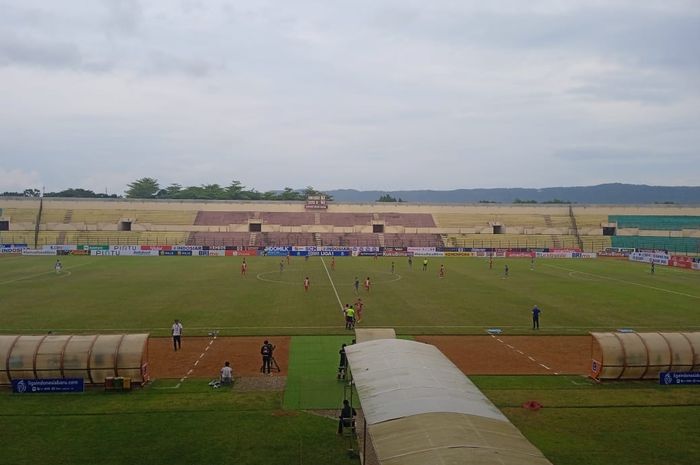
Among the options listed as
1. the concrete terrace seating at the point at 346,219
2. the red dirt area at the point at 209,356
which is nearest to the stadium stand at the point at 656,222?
the concrete terrace seating at the point at 346,219

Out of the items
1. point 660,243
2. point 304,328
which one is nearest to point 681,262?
point 660,243

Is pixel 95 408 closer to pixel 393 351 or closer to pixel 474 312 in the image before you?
pixel 393 351

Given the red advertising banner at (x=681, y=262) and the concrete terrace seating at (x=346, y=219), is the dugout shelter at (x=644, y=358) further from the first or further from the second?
the concrete terrace seating at (x=346, y=219)

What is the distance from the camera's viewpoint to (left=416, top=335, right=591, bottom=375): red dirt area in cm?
2342

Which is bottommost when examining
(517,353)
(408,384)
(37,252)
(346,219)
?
(517,353)

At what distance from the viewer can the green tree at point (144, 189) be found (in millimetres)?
173500

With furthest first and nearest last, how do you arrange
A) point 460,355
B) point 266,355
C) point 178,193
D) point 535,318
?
point 178,193, point 535,318, point 460,355, point 266,355

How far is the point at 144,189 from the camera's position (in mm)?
174750

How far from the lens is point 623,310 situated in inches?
1483

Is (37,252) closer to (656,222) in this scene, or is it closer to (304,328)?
(304,328)

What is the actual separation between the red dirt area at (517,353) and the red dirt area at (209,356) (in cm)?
757

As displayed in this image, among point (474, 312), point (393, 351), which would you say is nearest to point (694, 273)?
point (474, 312)

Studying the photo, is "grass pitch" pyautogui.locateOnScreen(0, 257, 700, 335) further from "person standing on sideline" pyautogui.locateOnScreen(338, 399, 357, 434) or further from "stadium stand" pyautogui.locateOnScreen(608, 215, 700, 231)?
"stadium stand" pyautogui.locateOnScreen(608, 215, 700, 231)

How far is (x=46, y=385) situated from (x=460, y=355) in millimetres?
16303
